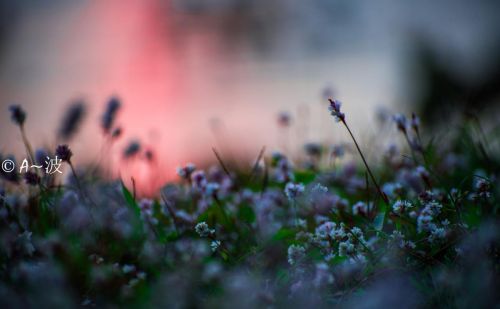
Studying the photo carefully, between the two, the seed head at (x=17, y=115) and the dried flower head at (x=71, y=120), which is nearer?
the seed head at (x=17, y=115)

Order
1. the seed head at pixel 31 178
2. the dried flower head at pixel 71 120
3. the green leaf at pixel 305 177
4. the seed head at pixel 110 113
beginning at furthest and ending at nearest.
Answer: the dried flower head at pixel 71 120 < the seed head at pixel 110 113 < the green leaf at pixel 305 177 < the seed head at pixel 31 178

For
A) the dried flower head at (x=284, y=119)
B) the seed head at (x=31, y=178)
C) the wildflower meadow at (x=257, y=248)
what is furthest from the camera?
the dried flower head at (x=284, y=119)

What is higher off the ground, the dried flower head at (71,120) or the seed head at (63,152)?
the dried flower head at (71,120)

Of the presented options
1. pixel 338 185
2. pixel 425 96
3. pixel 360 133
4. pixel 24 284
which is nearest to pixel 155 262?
pixel 24 284

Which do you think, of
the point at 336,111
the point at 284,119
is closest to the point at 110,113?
the point at 284,119

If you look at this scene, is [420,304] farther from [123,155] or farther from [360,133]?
[360,133]

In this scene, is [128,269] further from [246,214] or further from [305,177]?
[305,177]

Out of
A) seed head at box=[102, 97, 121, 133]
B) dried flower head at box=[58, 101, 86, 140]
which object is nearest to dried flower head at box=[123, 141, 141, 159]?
seed head at box=[102, 97, 121, 133]

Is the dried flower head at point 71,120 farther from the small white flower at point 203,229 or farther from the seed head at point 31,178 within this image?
the small white flower at point 203,229

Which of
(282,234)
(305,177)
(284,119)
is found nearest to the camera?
(282,234)

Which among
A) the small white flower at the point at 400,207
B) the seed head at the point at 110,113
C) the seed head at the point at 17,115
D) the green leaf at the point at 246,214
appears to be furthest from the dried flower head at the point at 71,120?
the small white flower at the point at 400,207

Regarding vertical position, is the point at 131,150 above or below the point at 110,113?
below

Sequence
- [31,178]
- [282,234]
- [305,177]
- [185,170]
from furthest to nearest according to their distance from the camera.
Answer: [305,177]
[185,170]
[31,178]
[282,234]
